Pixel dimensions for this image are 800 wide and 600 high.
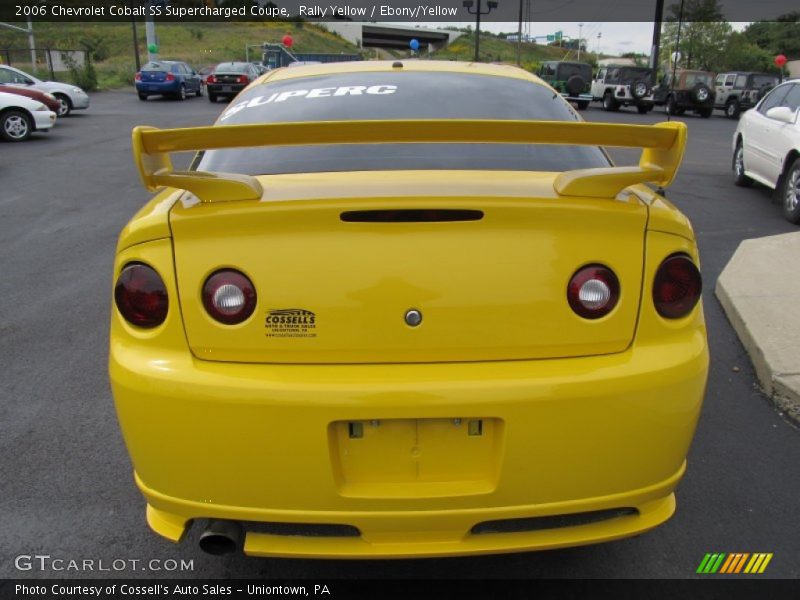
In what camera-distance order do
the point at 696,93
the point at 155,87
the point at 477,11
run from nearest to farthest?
1. the point at 696,93
2. the point at 155,87
3. the point at 477,11

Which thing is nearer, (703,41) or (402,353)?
(402,353)

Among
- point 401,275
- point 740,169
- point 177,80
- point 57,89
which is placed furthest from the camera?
point 177,80

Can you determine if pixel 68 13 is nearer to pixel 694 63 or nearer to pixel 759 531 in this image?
pixel 694 63

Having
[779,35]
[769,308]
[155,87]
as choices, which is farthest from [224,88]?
[779,35]

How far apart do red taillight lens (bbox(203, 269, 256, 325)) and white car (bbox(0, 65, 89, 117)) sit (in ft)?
66.0

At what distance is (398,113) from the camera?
2.88 m

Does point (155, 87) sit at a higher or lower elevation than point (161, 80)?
lower

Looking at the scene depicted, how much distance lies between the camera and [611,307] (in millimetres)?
2018

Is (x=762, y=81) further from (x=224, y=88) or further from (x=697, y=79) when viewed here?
(x=224, y=88)

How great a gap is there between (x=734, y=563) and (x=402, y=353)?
5.16ft

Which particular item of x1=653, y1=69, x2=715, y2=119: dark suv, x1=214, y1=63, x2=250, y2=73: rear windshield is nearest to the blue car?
x1=214, y1=63, x2=250, y2=73: rear windshield

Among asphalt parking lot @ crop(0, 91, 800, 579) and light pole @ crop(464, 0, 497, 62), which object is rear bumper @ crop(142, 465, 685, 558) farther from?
light pole @ crop(464, 0, 497, 62)

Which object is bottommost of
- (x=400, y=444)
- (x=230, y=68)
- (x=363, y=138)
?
(x=400, y=444)

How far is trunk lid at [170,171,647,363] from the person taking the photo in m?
1.94
